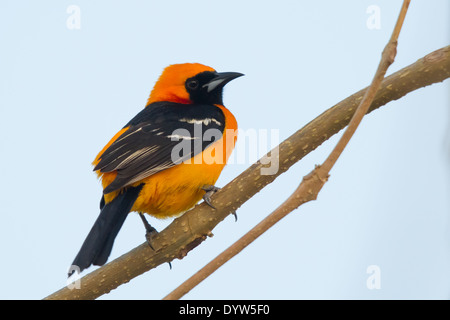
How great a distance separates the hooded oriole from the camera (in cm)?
425

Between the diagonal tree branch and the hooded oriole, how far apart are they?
145 millimetres

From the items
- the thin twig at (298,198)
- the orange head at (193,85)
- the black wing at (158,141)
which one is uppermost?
the orange head at (193,85)

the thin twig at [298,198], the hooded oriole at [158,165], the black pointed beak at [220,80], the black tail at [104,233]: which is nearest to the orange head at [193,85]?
the black pointed beak at [220,80]

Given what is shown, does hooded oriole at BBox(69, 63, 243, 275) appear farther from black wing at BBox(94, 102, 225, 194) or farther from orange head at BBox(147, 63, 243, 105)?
orange head at BBox(147, 63, 243, 105)

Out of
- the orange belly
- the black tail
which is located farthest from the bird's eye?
the black tail

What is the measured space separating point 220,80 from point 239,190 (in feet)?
6.60

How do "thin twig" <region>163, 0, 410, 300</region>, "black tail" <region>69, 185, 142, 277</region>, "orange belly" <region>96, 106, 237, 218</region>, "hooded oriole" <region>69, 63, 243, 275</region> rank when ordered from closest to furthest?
"thin twig" <region>163, 0, 410, 300</region> → "black tail" <region>69, 185, 142, 277</region> → "hooded oriole" <region>69, 63, 243, 275</region> → "orange belly" <region>96, 106, 237, 218</region>

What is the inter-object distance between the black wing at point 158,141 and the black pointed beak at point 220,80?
36 cm

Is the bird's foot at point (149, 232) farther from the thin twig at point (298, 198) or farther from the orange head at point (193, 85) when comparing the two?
the thin twig at point (298, 198)

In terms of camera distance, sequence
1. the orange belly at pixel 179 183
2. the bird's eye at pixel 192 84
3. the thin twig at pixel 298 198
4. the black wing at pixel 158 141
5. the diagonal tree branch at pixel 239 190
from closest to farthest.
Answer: the thin twig at pixel 298 198 → the diagonal tree branch at pixel 239 190 → the black wing at pixel 158 141 → the orange belly at pixel 179 183 → the bird's eye at pixel 192 84

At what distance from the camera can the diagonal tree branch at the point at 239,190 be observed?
3.56 m

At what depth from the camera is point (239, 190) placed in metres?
3.94
